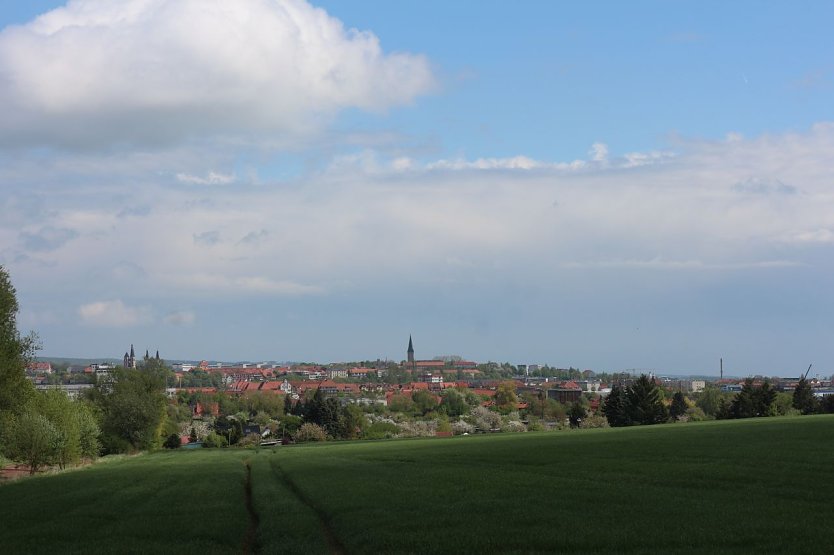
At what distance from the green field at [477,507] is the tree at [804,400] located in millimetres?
92718

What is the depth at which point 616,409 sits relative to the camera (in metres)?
138

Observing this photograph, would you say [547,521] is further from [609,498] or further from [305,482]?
[305,482]

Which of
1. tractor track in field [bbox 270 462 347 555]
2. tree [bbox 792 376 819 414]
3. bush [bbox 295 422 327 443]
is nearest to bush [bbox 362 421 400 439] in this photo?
bush [bbox 295 422 327 443]

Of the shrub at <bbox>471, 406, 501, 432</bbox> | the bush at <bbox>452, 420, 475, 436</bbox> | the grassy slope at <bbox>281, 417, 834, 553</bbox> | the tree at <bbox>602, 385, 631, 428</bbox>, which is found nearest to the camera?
the grassy slope at <bbox>281, 417, 834, 553</bbox>

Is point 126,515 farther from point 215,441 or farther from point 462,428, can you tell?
point 462,428

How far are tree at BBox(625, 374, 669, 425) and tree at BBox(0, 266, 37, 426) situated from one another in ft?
327

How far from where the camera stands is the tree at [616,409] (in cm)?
13550

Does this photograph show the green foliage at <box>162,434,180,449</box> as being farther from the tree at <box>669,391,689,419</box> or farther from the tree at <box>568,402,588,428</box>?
the tree at <box>669,391,689,419</box>

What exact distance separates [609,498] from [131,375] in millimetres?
100588

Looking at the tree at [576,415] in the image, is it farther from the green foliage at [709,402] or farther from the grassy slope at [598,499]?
the grassy slope at [598,499]

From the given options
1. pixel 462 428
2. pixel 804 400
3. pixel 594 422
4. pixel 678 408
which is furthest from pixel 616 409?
pixel 462 428

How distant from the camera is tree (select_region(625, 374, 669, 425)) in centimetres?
13338

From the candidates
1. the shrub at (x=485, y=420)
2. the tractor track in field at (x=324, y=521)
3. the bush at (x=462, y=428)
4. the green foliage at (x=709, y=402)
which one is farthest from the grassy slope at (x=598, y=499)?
the green foliage at (x=709, y=402)

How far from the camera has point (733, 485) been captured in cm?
3247
